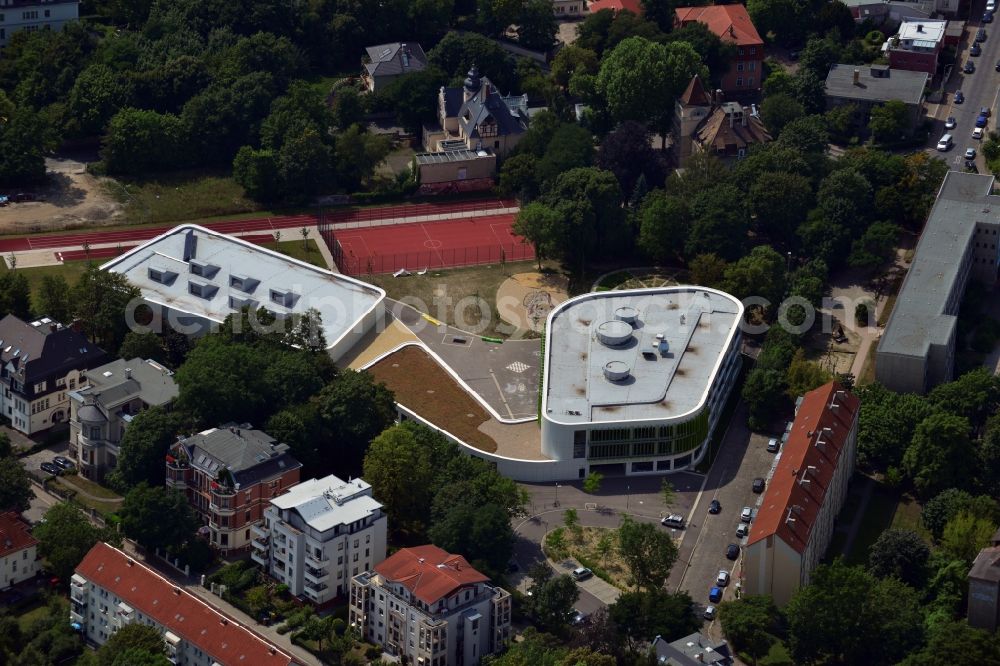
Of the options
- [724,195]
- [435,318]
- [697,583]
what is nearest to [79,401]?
[435,318]

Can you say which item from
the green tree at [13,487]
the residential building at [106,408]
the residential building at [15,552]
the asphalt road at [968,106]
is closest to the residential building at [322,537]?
the residential building at [15,552]

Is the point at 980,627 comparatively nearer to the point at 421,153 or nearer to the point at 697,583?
the point at 697,583

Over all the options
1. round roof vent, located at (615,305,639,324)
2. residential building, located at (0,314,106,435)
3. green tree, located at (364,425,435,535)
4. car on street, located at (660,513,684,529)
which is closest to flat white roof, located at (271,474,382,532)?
green tree, located at (364,425,435,535)

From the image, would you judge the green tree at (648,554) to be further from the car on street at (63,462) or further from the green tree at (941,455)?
the car on street at (63,462)

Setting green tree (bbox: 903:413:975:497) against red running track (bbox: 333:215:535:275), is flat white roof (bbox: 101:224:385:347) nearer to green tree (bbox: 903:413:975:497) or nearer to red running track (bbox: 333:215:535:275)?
red running track (bbox: 333:215:535:275)

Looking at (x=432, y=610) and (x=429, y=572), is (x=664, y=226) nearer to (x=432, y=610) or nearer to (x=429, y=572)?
(x=429, y=572)

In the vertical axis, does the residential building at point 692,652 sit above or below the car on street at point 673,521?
above
